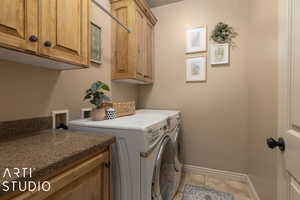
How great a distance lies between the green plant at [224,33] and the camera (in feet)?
6.51

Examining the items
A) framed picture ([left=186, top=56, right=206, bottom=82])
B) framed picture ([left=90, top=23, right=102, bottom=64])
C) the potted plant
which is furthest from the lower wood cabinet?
framed picture ([left=186, top=56, right=206, bottom=82])

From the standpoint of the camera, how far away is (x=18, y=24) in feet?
2.24

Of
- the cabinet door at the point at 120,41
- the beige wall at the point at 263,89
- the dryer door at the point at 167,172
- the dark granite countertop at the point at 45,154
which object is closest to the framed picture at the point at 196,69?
the beige wall at the point at 263,89

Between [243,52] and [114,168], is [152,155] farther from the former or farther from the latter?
[243,52]

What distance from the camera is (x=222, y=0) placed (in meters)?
2.03

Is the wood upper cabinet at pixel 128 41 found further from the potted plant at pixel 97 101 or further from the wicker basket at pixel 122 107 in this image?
the potted plant at pixel 97 101

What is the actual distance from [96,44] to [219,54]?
1.62m

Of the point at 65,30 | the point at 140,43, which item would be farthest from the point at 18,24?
the point at 140,43

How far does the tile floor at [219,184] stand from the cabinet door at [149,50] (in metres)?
1.56

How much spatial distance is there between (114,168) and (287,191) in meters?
0.99

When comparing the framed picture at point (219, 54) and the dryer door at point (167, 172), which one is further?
the framed picture at point (219, 54)

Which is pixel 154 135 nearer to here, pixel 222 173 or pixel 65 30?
pixel 65 30

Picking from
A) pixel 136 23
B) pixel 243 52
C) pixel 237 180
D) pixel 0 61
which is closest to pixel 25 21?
pixel 0 61

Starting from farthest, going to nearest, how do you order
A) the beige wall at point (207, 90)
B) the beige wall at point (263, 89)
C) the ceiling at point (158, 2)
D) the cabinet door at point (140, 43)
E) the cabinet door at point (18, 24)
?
the ceiling at point (158, 2) → the beige wall at point (207, 90) → the cabinet door at point (140, 43) → the beige wall at point (263, 89) → the cabinet door at point (18, 24)
